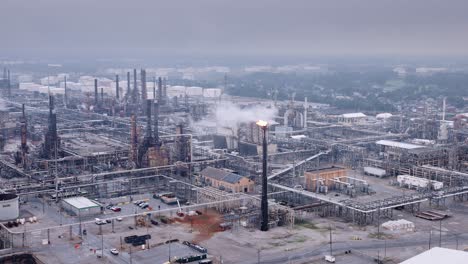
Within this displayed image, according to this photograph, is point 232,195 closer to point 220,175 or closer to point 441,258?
point 220,175

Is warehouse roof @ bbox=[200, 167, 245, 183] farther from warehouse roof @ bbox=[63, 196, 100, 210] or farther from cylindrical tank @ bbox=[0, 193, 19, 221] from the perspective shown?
cylindrical tank @ bbox=[0, 193, 19, 221]

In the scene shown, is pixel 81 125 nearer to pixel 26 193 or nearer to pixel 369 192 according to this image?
pixel 26 193

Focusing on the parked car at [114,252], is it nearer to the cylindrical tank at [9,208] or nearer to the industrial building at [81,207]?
the industrial building at [81,207]

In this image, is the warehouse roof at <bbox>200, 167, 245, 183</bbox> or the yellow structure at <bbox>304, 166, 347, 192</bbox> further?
the warehouse roof at <bbox>200, 167, 245, 183</bbox>

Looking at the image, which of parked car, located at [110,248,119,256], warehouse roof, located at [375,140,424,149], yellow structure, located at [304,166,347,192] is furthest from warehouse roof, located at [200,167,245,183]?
warehouse roof, located at [375,140,424,149]

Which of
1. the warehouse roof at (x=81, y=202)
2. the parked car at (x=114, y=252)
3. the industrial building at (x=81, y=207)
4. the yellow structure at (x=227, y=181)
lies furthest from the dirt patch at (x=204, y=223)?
the warehouse roof at (x=81, y=202)
